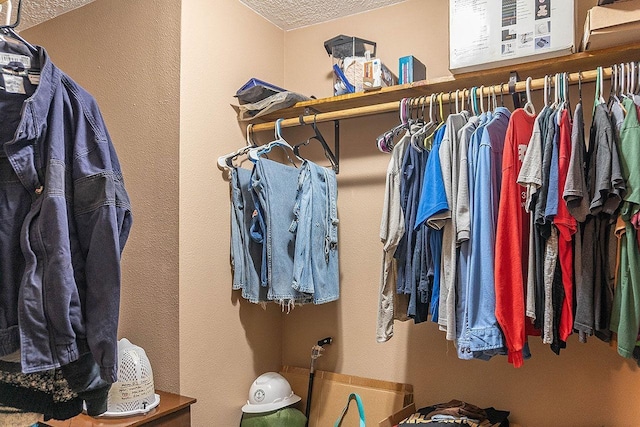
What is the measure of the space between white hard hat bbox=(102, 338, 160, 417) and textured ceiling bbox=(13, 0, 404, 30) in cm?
170

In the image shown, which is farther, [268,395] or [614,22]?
[268,395]

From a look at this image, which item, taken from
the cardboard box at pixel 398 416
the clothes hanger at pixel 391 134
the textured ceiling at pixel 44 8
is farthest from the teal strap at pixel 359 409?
the textured ceiling at pixel 44 8

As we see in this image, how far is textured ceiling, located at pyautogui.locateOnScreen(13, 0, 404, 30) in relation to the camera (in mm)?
2461

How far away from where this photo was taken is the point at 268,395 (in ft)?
7.48

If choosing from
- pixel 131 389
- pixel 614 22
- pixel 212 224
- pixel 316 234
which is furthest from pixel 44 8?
pixel 614 22

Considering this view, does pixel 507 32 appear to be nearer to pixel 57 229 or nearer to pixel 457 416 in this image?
pixel 457 416

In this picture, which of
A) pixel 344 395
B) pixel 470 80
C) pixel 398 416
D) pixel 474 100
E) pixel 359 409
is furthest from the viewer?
pixel 344 395

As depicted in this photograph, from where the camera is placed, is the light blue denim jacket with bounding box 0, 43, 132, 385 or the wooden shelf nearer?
the light blue denim jacket with bounding box 0, 43, 132, 385

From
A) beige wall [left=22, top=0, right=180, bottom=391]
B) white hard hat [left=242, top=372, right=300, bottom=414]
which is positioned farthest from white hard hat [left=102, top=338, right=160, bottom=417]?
white hard hat [left=242, top=372, right=300, bottom=414]

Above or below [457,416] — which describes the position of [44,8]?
above

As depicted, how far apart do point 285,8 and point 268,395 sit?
187 cm

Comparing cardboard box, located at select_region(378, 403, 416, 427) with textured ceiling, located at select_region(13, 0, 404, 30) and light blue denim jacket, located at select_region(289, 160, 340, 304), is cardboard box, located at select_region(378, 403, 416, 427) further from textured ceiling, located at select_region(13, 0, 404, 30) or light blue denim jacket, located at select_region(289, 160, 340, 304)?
textured ceiling, located at select_region(13, 0, 404, 30)

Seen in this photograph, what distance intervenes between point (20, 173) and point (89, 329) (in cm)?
37

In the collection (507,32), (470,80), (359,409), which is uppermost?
(507,32)
